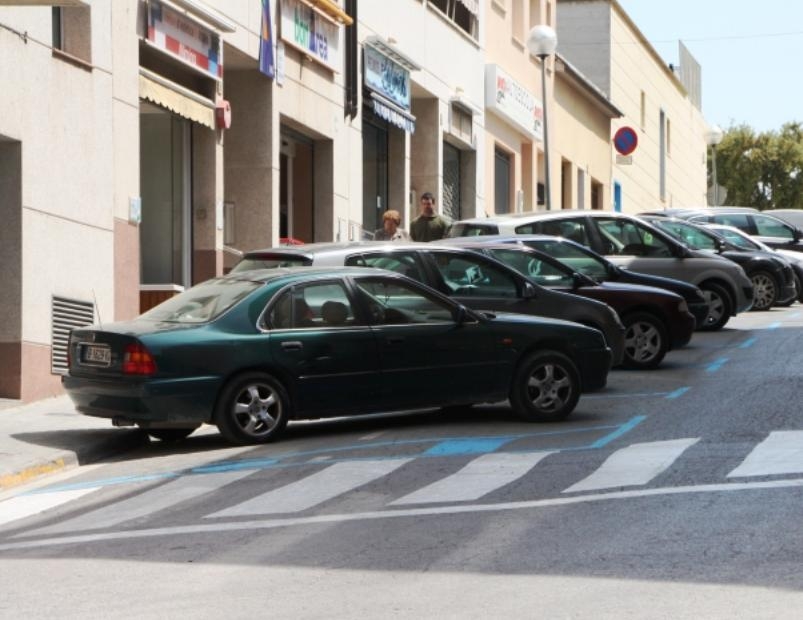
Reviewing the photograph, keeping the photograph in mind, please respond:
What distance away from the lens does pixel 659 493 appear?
37.6 feet

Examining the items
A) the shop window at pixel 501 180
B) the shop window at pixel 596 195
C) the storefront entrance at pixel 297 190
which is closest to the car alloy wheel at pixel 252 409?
the storefront entrance at pixel 297 190

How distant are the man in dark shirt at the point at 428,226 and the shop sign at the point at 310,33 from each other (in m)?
3.36

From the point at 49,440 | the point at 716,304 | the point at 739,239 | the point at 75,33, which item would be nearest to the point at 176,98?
the point at 75,33

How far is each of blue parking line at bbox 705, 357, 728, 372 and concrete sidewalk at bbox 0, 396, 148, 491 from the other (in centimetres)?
678

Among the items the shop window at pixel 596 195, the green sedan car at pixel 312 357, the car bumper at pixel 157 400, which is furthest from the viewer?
the shop window at pixel 596 195

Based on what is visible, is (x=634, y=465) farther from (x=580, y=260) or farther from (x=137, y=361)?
(x=580, y=260)

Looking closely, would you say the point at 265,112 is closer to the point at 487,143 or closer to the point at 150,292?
the point at 150,292

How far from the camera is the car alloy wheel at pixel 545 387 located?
631 inches

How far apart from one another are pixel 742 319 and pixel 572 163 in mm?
22737

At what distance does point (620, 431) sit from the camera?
597 inches

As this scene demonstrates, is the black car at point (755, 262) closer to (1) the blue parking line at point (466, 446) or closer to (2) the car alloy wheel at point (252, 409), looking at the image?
(1) the blue parking line at point (466, 446)

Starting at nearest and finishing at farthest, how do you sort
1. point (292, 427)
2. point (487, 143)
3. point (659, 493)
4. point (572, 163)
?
1. point (659, 493)
2. point (292, 427)
3. point (487, 143)
4. point (572, 163)

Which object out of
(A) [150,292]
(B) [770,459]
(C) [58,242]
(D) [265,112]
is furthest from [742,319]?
(B) [770,459]

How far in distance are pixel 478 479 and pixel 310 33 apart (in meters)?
16.3
